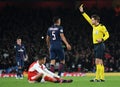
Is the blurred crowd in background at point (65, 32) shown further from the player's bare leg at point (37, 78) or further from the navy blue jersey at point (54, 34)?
the player's bare leg at point (37, 78)

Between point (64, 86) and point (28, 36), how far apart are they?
2036cm

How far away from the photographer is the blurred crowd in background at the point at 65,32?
30266 millimetres

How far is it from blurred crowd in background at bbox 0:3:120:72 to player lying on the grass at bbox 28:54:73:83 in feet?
43.3

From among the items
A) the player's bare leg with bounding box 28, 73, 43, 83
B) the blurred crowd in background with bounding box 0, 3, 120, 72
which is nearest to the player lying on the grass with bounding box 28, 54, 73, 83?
the player's bare leg with bounding box 28, 73, 43, 83

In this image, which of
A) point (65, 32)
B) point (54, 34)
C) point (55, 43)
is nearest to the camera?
point (54, 34)

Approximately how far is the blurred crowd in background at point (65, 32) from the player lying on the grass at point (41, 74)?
13211 millimetres

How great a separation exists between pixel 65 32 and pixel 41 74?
64.0 ft

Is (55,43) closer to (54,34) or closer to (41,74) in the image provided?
(54,34)

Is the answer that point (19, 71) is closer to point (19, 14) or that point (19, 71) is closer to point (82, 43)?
point (82, 43)


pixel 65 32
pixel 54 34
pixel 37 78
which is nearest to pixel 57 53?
pixel 54 34

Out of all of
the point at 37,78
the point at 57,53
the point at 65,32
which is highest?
the point at 65,32

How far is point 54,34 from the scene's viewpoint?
55.0 ft

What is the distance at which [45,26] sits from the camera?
118 ft

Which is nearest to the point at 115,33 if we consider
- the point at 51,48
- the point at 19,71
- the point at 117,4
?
the point at 117,4
